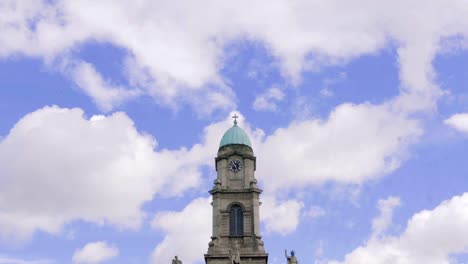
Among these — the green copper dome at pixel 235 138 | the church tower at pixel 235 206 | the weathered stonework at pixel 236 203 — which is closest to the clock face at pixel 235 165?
the church tower at pixel 235 206

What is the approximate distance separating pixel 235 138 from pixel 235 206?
28.4 ft

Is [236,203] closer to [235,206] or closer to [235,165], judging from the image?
[235,206]

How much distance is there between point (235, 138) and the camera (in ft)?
293

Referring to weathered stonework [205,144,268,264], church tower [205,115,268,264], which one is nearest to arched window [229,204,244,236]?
church tower [205,115,268,264]

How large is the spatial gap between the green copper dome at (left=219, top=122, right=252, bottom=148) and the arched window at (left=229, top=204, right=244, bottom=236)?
8.02 m

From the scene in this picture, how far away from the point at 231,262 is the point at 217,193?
9.54 meters

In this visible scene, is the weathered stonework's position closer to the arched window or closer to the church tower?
the church tower

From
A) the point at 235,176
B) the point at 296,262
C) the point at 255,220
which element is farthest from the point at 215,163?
the point at 296,262

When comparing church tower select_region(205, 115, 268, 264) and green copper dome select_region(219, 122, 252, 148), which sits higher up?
green copper dome select_region(219, 122, 252, 148)

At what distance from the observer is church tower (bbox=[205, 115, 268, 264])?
269 ft

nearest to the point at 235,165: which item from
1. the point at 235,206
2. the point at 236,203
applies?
the point at 236,203

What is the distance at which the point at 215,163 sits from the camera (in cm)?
8956

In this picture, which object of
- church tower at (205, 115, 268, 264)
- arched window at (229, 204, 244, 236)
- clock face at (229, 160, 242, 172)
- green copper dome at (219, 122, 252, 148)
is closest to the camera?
church tower at (205, 115, 268, 264)

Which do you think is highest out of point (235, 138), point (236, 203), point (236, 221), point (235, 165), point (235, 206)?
point (235, 138)
